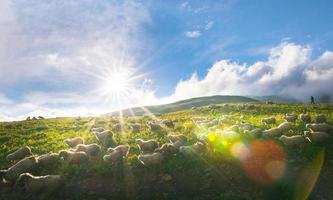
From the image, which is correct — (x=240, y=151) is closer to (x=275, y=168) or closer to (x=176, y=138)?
(x=275, y=168)

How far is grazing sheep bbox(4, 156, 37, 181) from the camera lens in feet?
57.0

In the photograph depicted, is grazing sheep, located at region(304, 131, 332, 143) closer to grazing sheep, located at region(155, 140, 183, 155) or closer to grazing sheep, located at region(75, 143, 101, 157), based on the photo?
grazing sheep, located at region(155, 140, 183, 155)

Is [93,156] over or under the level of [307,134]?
under

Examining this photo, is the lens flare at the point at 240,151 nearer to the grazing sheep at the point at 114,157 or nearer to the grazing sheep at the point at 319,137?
the grazing sheep at the point at 319,137

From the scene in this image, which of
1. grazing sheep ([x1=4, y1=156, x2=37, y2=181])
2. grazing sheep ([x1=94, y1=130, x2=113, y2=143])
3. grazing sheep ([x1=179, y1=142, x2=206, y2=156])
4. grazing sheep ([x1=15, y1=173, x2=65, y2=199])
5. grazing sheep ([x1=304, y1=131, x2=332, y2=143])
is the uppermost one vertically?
grazing sheep ([x1=94, y1=130, x2=113, y2=143])

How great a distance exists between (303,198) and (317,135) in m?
5.50

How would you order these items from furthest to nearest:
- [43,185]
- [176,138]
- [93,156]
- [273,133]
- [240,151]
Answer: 1. [176,138]
2. [273,133]
3. [93,156]
4. [240,151]
5. [43,185]

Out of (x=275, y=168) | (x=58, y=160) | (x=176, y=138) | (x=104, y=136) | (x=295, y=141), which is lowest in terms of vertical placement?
(x=275, y=168)

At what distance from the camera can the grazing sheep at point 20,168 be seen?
17.4m

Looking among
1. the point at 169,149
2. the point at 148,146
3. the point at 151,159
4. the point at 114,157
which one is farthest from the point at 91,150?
the point at 169,149

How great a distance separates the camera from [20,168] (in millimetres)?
17812

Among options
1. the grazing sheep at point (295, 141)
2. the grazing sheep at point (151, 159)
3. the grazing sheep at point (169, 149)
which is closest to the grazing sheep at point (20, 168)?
the grazing sheep at point (151, 159)

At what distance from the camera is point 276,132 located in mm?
20359

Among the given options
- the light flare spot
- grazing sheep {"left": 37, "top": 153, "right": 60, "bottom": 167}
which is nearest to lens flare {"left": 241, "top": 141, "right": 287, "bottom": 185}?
the light flare spot
